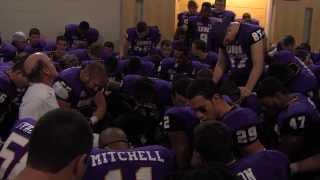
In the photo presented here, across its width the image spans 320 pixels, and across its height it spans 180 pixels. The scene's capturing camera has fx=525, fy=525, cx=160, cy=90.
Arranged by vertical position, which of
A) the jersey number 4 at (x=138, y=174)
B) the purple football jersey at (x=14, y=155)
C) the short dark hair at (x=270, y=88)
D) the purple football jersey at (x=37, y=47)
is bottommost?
the purple football jersey at (x=37, y=47)

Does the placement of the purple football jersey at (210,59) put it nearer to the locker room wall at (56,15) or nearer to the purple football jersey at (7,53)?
the purple football jersey at (7,53)

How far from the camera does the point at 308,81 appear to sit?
16.0ft

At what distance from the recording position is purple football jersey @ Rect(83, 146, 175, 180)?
2629 millimetres

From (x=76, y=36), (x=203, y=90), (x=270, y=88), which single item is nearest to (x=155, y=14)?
(x=76, y=36)

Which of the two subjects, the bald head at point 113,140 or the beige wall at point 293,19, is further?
the beige wall at point 293,19

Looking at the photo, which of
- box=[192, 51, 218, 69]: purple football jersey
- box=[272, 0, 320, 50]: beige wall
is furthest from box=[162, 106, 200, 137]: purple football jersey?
box=[272, 0, 320, 50]: beige wall

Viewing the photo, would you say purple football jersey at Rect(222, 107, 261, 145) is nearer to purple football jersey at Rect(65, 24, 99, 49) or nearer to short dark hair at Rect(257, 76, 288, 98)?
short dark hair at Rect(257, 76, 288, 98)

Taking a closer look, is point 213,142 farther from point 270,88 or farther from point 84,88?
point 84,88

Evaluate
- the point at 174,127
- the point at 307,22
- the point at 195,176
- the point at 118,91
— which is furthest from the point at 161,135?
the point at 307,22

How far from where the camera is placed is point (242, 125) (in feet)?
10.3

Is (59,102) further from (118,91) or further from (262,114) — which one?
(262,114)

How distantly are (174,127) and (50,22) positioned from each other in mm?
7990

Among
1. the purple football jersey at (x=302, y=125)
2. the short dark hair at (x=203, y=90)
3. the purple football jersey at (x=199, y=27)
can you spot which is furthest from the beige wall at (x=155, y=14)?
the short dark hair at (x=203, y=90)

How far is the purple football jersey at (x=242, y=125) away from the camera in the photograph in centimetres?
310
